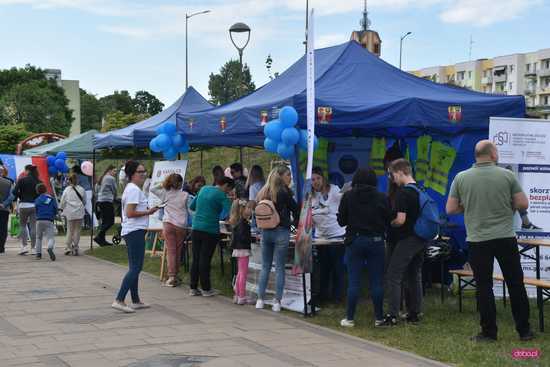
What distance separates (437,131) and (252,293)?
3.68m

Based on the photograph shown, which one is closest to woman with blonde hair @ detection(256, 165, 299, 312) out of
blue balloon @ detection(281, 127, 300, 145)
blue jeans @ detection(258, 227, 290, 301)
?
blue jeans @ detection(258, 227, 290, 301)

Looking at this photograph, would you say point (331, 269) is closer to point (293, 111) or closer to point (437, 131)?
point (293, 111)

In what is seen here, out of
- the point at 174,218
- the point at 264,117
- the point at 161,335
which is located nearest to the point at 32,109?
the point at 174,218

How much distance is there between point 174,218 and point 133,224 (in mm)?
1941

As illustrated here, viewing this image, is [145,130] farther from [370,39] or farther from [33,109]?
[33,109]

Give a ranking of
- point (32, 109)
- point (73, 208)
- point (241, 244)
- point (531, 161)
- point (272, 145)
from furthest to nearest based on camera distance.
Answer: point (32, 109) < point (73, 208) < point (241, 244) < point (531, 161) < point (272, 145)

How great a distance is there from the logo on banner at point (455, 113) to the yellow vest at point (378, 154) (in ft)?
9.19

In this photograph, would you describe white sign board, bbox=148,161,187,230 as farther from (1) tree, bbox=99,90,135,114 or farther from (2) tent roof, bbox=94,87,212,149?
(1) tree, bbox=99,90,135,114

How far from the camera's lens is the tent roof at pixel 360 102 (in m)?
9.09

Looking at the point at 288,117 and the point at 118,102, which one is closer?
the point at 288,117

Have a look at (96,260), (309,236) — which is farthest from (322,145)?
(96,260)

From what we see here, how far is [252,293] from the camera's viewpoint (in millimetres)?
9484

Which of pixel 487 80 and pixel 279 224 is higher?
pixel 487 80

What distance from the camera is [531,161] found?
9047 mm
